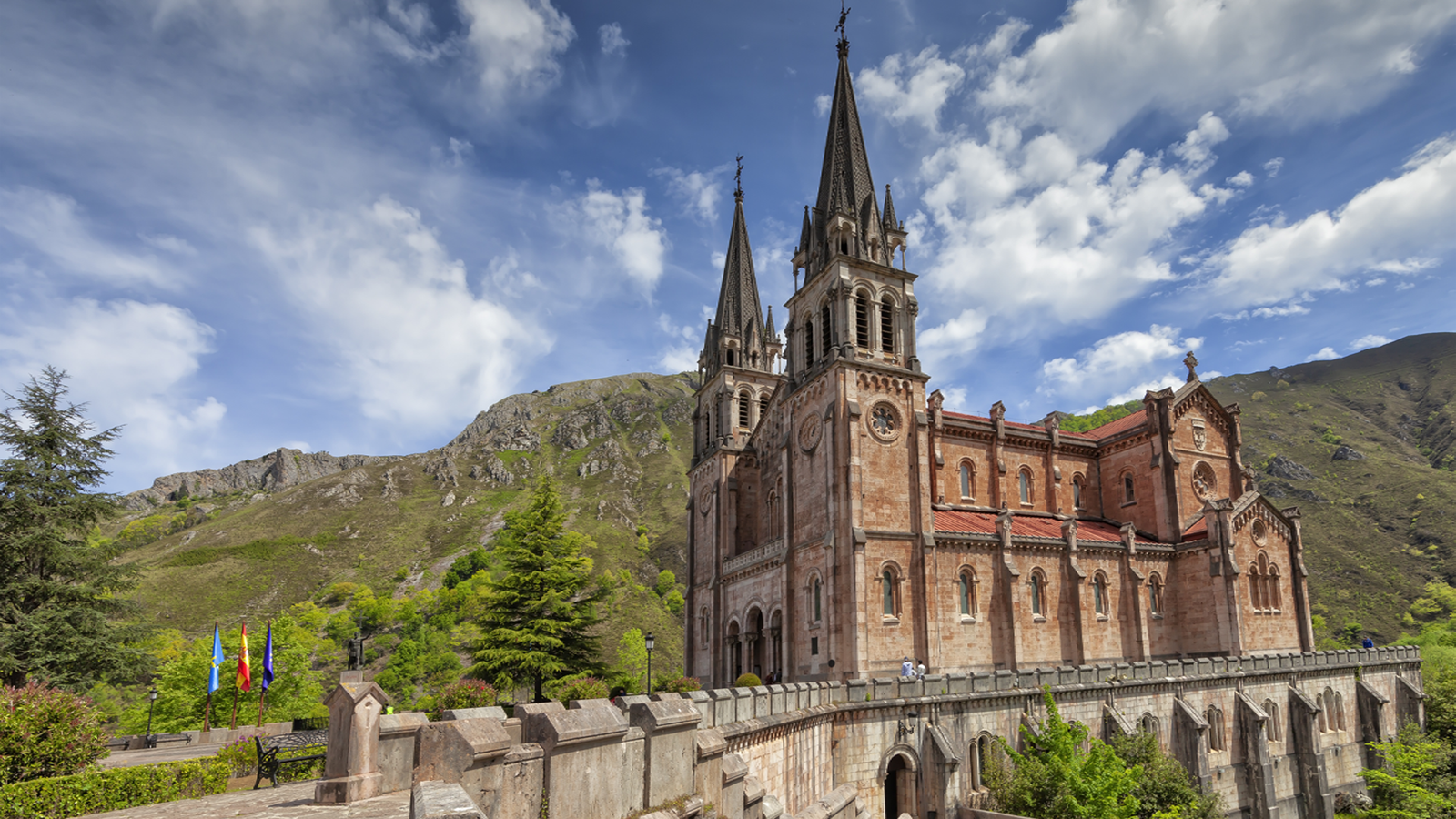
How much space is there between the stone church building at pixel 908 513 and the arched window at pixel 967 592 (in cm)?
11

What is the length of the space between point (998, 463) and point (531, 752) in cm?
3902

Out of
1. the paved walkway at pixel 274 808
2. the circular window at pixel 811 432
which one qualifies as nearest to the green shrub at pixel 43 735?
the paved walkway at pixel 274 808

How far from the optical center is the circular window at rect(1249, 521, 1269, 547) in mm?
41094

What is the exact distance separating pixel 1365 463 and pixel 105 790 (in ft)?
447

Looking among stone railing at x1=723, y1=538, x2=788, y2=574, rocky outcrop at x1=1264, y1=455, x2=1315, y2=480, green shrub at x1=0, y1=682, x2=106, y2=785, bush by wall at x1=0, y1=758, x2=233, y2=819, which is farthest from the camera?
rocky outcrop at x1=1264, y1=455, x2=1315, y2=480

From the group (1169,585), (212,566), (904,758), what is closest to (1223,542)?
(1169,585)

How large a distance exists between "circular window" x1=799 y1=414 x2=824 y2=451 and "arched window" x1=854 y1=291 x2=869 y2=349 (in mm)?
3986

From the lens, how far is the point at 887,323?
36.4 meters

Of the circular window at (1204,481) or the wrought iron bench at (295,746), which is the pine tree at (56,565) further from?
the circular window at (1204,481)

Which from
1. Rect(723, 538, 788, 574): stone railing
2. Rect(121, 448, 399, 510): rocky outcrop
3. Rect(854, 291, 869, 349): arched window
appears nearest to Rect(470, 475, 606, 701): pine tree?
Rect(723, 538, 788, 574): stone railing

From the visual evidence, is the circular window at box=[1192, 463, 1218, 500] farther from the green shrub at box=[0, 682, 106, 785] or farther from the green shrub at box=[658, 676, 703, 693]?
the green shrub at box=[0, 682, 106, 785]

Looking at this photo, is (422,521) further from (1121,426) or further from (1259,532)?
(1259,532)

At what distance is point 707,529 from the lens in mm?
46188

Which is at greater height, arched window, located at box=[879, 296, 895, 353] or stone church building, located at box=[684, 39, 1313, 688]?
arched window, located at box=[879, 296, 895, 353]
